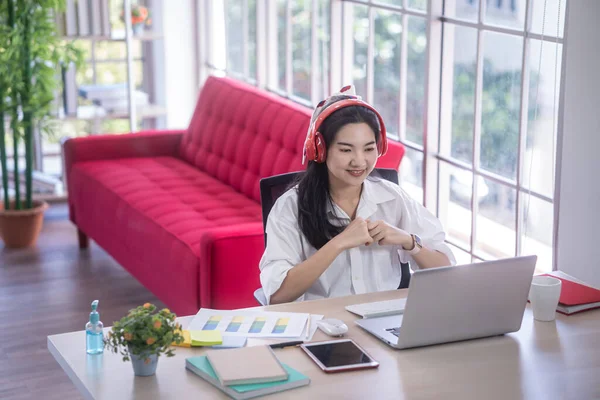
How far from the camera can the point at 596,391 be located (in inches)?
79.6

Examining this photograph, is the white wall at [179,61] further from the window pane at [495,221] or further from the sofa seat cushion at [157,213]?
the window pane at [495,221]

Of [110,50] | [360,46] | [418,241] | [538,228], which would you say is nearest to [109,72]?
[110,50]

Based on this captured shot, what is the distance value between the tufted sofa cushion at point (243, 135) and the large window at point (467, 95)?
1.46 ft

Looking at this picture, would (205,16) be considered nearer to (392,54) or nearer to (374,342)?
(392,54)

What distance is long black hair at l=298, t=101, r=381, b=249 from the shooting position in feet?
8.96

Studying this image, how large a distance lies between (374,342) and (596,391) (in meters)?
0.53

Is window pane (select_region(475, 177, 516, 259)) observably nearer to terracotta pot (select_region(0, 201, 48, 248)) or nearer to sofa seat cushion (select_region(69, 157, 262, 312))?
sofa seat cushion (select_region(69, 157, 262, 312))

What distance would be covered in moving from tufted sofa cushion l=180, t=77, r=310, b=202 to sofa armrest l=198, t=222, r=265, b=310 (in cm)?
60

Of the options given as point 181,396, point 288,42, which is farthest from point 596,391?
point 288,42

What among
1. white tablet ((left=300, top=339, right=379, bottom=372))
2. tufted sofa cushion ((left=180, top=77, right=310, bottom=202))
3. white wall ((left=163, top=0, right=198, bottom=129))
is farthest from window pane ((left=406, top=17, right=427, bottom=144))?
white wall ((left=163, top=0, right=198, bottom=129))

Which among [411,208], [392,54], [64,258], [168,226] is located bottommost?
[64,258]

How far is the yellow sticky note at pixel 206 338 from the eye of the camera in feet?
7.32

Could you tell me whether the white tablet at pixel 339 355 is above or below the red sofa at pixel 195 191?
above

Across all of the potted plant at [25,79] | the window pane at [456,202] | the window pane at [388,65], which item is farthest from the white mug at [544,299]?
the potted plant at [25,79]
